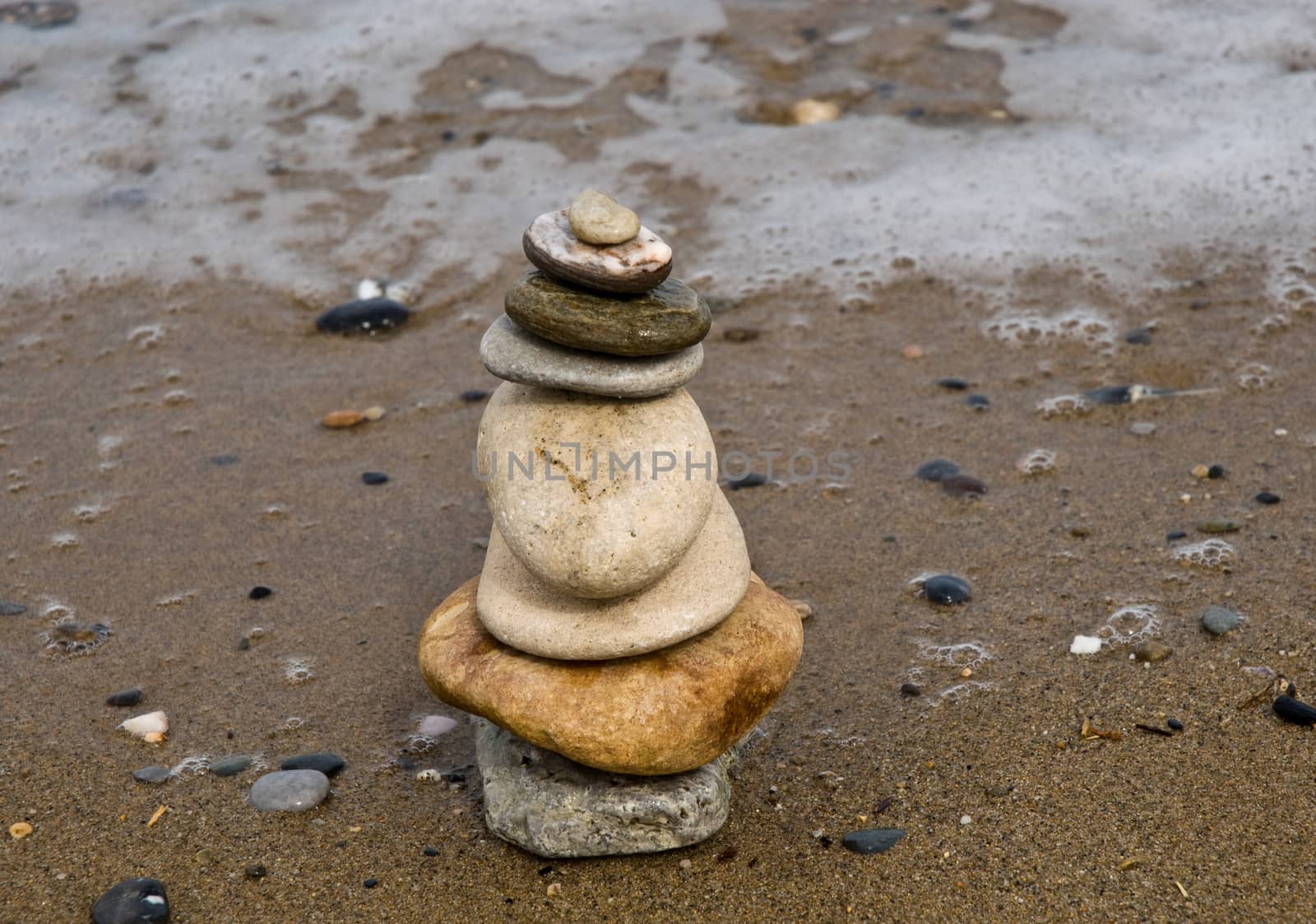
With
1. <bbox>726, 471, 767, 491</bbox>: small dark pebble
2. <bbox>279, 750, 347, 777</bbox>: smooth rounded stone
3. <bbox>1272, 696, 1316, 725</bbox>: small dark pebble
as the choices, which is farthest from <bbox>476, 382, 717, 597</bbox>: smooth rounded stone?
<bbox>726, 471, 767, 491</bbox>: small dark pebble

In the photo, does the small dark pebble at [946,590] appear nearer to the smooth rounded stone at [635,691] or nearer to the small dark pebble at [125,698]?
the smooth rounded stone at [635,691]

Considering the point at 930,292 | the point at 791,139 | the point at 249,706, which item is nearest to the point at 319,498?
the point at 249,706

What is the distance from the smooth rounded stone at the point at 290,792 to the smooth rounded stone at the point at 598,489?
885 mm

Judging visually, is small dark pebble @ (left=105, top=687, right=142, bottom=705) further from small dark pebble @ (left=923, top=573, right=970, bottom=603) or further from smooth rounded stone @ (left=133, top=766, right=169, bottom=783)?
small dark pebble @ (left=923, top=573, right=970, bottom=603)

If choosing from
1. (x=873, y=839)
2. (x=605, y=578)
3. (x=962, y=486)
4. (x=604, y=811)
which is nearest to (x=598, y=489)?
(x=605, y=578)

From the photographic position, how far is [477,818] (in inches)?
133

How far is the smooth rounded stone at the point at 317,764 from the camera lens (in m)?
3.52

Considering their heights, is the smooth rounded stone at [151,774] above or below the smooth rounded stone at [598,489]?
below

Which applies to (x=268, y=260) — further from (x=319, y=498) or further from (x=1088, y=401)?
(x=1088, y=401)

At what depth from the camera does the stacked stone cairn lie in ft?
9.95

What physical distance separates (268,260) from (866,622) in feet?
14.6

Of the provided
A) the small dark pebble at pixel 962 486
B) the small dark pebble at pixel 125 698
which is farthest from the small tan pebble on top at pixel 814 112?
the small dark pebble at pixel 125 698

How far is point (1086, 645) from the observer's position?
389 cm

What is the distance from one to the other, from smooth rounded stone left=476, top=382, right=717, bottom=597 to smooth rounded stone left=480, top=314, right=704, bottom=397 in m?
0.08
